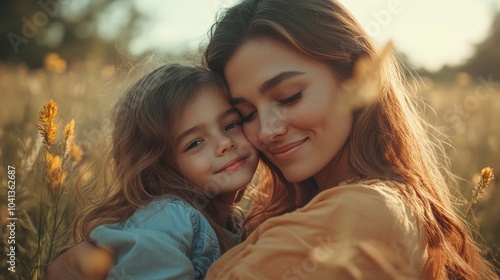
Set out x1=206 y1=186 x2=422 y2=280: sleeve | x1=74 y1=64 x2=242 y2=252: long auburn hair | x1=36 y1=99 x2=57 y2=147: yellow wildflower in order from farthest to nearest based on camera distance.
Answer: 1. x1=74 y1=64 x2=242 y2=252: long auburn hair
2. x1=36 y1=99 x2=57 y2=147: yellow wildflower
3. x1=206 y1=186 x2=422 y2=280: sleeve

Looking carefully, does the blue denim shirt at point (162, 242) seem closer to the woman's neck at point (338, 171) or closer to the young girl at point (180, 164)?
the young girl at point (180, 164)

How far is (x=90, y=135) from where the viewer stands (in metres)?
3.91

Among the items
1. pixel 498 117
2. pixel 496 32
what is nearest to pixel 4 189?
pixel 498 117

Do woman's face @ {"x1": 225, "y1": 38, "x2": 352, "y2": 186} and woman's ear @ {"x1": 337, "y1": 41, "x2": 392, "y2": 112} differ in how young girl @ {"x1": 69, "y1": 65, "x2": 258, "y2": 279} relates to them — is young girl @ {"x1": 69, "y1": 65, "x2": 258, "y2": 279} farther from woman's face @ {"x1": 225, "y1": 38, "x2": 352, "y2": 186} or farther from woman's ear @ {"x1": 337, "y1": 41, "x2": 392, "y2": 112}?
woman's ear @ {"x1": 337, "y1": 41, "x2": 392, "y2": 112}

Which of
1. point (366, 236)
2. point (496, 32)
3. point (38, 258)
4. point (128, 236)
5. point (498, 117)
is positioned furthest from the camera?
point (496, 32)

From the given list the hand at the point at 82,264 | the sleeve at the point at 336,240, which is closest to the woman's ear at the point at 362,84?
the sleeve at the point at 336,240

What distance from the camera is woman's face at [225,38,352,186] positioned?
2436 mm

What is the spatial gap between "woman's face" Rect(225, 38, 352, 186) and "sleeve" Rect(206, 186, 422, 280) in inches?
20.4

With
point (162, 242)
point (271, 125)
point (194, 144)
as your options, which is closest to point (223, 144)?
point (194, 144)

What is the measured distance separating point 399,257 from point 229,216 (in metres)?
1.33

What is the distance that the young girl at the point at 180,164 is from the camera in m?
2.42

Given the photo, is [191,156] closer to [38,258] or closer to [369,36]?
[38,258]

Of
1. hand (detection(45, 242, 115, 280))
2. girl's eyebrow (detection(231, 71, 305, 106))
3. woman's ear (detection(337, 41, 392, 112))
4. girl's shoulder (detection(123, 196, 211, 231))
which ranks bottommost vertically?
hand (detection(45, 242, 115, 280))

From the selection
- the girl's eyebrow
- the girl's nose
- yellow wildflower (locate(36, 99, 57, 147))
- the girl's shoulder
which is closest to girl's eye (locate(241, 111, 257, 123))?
the girl's nose
